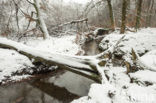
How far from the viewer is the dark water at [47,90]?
3.71 metres

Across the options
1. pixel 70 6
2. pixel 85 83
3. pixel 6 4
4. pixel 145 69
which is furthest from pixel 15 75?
pixel 70 6

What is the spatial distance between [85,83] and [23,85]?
2404 millimetres

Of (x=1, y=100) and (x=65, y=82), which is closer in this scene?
(x=1, y=100)

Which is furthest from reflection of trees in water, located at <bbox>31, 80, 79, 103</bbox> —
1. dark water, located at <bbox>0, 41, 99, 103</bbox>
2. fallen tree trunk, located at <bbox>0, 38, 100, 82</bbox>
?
fallen tree trunk, located at <bbox>0, 38, 100, 82</bbox>

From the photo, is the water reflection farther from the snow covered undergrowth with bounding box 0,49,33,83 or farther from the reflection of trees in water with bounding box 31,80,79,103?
the snow covered undergrowth with bounding box 0,49,33,83

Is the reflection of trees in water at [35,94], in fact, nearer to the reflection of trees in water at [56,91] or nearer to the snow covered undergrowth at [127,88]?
the reflection of trees in water at [56,91]

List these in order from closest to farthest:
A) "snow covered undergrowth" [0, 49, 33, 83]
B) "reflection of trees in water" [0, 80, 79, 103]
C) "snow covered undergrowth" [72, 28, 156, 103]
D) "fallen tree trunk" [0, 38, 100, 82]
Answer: "snow covered undergrowth" [72, 28, 156, 103] → "fallen tree trunk" [0, 38, 100, 82] → "reflection of trees in water" [0, 80, 79, 103] → "snow covered undergrowth" [0, 49, 33, 83]

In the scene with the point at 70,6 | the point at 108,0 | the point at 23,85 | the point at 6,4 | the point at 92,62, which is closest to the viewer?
the point at 92,62

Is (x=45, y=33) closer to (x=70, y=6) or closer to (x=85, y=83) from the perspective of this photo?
(x=85, y=83)

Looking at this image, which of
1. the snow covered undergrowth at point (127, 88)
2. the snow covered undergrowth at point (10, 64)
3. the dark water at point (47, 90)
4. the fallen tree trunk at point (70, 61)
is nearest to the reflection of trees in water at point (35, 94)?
the dark water at point (47, 90)

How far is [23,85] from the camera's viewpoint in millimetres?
4414

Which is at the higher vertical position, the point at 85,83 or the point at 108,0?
the point at 108,0

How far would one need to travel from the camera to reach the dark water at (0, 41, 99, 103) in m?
3.71

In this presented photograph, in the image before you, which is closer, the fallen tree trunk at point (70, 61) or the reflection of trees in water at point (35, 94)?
the fallen tree trunk at point (70, 61)
